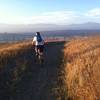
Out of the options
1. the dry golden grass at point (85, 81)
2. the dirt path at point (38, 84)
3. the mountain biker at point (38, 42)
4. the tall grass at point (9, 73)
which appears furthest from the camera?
the mountain biker at point (38, 42)

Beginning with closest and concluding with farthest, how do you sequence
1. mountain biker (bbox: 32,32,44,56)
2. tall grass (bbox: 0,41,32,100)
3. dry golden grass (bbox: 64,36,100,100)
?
dry golden grass (bbox: 64,36,100,100)
tall grass (bbox: 0,41,32,100)
mountain biker (bbox: 32,32,44,56)

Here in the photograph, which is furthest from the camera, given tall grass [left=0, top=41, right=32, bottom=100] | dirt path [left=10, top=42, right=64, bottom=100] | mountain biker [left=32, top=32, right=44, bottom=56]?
mountain biker [left=32, top=32, right=44, bottom=56]

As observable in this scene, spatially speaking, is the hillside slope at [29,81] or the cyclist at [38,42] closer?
the hillside slope at [29,81]

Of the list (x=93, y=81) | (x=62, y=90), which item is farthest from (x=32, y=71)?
(x=93, y=81)

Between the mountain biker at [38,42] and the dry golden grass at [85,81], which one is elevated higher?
the mountain biker at [38,42]

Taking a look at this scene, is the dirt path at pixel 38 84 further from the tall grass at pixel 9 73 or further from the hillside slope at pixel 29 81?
the tall grass at pixel 9 73

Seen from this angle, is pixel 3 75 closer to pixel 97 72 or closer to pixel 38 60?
pixel 97 72

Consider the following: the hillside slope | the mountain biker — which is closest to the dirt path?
the hillside slope

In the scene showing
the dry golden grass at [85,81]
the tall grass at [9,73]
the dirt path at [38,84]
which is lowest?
the dirt path at [38,84]

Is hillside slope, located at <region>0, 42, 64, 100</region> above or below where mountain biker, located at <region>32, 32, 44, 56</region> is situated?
below

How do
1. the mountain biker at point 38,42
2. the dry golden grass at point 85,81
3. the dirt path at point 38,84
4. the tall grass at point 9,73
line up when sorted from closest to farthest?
the dry golden grass at point 85,81 < the dirt path at point 38,84 < the tall grass at point 9,73 < the mountain biker at point 38,42

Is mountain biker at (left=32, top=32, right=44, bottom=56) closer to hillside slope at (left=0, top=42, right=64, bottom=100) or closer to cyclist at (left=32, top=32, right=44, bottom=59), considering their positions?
cyclist at (left=32, top=32, right=44, bottom=59)

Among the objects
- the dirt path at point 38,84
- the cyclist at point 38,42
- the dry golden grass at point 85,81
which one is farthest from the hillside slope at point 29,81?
the cyclist at point 38,42

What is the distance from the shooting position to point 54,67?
1930 centimetres
